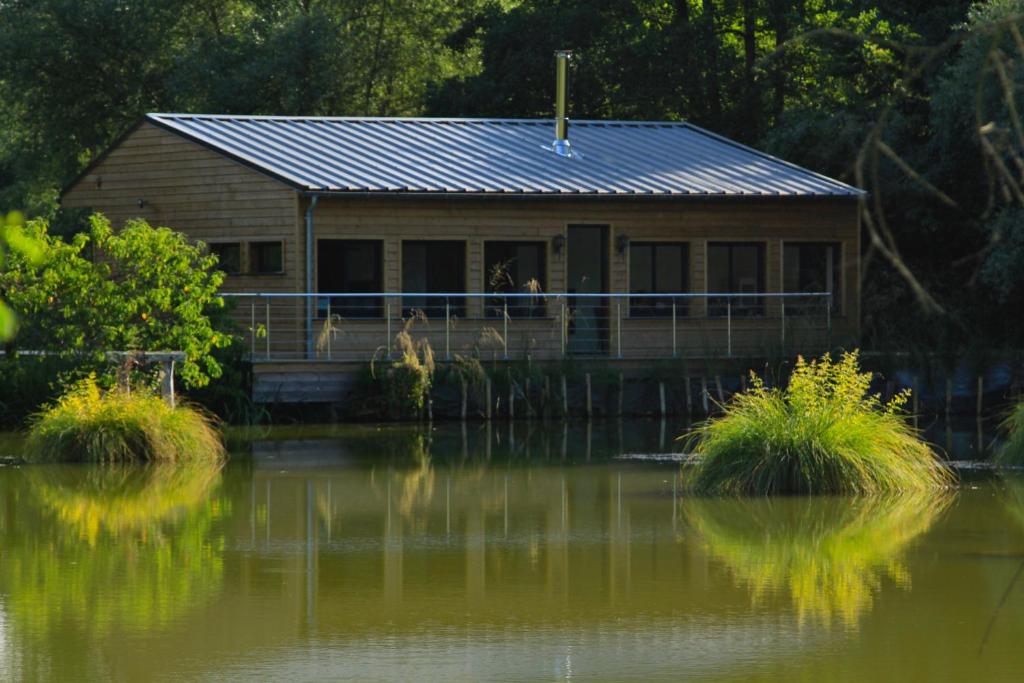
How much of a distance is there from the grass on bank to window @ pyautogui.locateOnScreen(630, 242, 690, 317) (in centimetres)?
1148

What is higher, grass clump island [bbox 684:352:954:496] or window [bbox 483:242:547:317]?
window [bbox 483:242:547:317]

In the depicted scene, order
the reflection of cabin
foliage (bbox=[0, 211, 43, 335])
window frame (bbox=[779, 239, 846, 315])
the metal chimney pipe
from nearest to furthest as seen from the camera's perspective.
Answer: foliage (bbox=[0, 211, 43, 335]) → the reflection of cabin → window frame (bbox=[779, 239, 846, 315]) → the metal chimney pipe

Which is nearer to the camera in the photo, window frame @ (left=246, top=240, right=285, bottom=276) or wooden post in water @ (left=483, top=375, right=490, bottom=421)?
wooden post in water @ (left=483, top=375, right=490, bottom=421)

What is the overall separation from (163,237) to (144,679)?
14.6 meters

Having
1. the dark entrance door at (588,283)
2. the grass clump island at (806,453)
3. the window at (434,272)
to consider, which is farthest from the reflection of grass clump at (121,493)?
the dark entrance door at (588,283)

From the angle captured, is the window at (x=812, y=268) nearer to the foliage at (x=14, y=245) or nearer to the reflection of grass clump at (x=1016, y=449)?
the reflection of grass clump at (x=1016, y=449)

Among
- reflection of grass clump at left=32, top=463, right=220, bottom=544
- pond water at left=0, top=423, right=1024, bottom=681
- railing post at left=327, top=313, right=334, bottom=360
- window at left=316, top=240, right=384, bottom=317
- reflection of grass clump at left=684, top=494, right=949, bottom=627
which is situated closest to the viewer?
pond water at left=0, top=423, right=1024, bottom=681

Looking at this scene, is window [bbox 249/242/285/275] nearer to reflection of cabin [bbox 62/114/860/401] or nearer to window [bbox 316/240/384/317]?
reflection of cabin [bbox 62/114/860/401]

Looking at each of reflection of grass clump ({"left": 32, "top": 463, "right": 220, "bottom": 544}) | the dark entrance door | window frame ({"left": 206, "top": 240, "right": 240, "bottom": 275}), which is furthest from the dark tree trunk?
reflection of grass clump ({"left": 32, "top": 463, "right": 220, "bottom": 544})

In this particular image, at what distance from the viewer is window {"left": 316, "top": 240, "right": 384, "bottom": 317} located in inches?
1073

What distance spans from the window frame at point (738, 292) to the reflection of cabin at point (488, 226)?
0.04 m

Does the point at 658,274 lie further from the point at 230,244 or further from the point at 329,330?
the point at 230,244

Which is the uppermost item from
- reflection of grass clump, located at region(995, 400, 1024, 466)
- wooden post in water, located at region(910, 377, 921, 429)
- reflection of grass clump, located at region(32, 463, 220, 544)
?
wooden post in water, located at region(910, 377, 921, 429)

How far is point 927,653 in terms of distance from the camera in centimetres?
904
